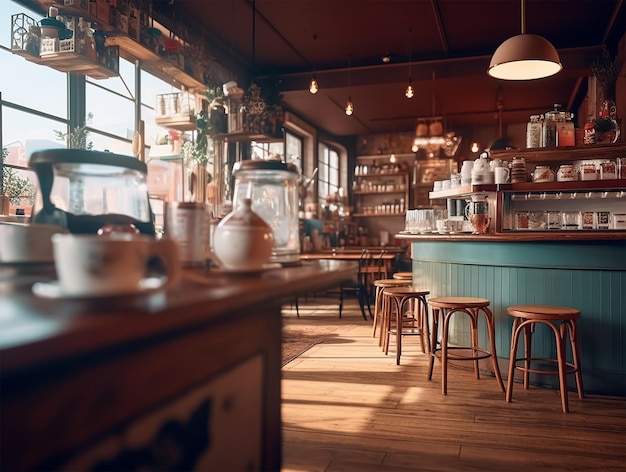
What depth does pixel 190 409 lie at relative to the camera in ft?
3.22

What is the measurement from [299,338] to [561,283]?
2.71 m

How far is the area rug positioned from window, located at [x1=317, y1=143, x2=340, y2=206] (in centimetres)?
476

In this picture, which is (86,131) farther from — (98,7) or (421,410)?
(421,410)

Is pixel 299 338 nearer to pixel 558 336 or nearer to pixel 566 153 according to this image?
pixel 558 336

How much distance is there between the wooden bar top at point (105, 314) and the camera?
0.58 m

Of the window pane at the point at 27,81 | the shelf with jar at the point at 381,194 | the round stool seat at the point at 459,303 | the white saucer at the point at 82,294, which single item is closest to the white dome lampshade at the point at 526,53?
the round stool seat at the point at 459,303

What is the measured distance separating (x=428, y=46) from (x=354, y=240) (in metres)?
5.19

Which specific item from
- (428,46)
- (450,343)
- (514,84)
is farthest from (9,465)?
(514,84)

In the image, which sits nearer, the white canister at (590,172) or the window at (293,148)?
the white canister at (590,172)

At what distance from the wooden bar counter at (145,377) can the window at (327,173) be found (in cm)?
957

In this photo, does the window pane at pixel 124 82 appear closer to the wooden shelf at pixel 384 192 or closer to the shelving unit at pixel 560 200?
the shelving unit at pixel 560 200

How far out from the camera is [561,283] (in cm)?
399

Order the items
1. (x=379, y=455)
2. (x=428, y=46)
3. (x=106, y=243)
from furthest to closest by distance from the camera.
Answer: (x=428, y=46)
(x=379, y=455)
(x=106, y=243)

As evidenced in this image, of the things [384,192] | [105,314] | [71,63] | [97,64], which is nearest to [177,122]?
[97,64]
